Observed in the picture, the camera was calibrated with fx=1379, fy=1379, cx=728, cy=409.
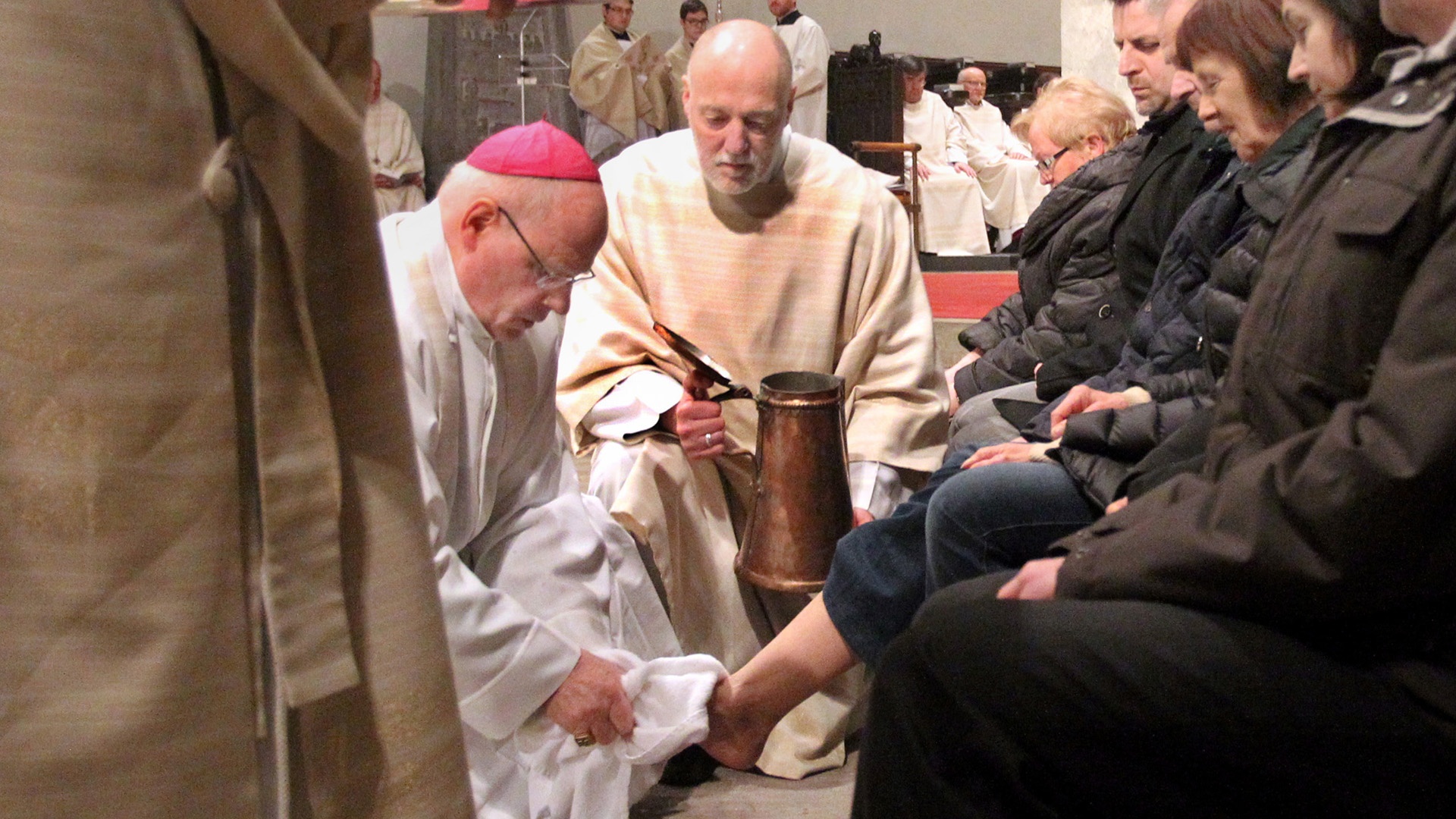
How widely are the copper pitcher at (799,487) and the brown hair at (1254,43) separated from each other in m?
1.01

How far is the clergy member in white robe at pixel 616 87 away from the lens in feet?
38.1

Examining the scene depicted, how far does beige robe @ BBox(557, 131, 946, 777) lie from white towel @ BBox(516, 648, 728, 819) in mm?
702

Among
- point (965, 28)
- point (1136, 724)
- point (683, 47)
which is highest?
point (965, 28)

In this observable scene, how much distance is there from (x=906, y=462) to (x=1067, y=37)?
4800mm

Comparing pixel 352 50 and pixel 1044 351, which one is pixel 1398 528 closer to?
pixel 352 50

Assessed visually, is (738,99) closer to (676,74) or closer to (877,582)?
(877,582)

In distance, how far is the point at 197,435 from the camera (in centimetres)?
128

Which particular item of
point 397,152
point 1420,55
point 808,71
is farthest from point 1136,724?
point 808,71

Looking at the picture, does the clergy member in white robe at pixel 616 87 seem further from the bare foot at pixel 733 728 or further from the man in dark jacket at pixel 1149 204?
the bare foot at pixel 733 728

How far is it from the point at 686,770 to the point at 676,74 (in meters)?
9.62

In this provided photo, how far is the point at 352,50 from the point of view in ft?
4.42

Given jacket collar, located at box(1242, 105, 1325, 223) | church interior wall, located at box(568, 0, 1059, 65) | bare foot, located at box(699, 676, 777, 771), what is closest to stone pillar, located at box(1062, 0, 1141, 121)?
jacket collar, located at box(1242, 105, 1325, 223)

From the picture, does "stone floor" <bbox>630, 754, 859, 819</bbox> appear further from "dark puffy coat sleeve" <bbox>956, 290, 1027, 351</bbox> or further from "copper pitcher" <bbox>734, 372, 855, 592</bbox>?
"dark puffy coat sleeve" <bbox>956, 290, 1027, 351</bbox>

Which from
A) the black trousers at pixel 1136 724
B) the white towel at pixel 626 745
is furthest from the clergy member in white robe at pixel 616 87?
the black trousers at pixel 1136 724
